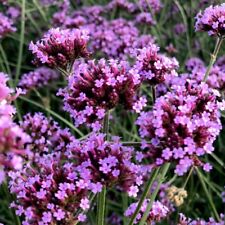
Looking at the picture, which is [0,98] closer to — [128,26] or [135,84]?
[135,84]

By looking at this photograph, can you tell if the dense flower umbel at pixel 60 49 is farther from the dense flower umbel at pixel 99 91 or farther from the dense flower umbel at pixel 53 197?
the dense flower umbel at pixel 53 197

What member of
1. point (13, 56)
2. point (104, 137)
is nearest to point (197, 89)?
point (104, 137)

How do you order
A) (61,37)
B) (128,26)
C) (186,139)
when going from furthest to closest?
(128,26), (61,37), (186,139)

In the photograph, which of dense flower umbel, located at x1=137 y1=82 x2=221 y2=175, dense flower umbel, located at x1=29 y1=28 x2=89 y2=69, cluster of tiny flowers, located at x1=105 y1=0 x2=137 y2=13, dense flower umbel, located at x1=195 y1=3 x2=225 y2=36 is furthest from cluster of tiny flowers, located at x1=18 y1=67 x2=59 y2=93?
dense flower umbel, located at x1=137 y1=82 x2=221 y2=175

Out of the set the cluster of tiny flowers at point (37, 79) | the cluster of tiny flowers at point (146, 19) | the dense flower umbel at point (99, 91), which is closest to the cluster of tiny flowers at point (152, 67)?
the dense flower umbel at point (99, 91)

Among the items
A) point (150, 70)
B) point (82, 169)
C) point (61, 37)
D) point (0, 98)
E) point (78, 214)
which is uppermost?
point (61, 37)

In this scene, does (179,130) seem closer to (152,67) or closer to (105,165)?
(105,165)
